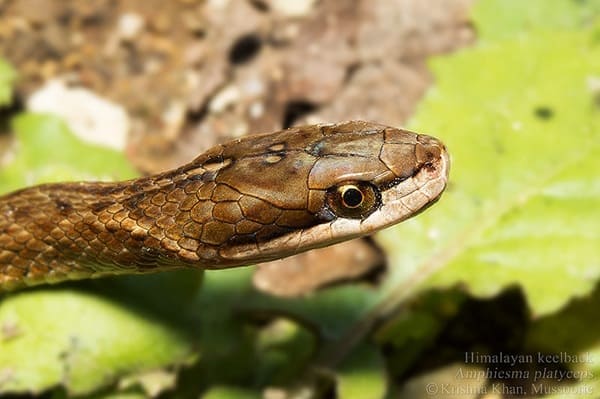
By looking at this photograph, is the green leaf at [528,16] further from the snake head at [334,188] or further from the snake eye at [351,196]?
the snake eye at [351,196]

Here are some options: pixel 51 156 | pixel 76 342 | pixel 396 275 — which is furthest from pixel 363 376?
pixel 51 156

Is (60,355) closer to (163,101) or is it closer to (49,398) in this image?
(49,398)

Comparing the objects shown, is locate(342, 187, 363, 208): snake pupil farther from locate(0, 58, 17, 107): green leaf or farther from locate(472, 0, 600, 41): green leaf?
locate(0, 58, 17, 107): green leaf

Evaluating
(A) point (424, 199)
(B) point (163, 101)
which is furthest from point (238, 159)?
(B) point (163, 101)

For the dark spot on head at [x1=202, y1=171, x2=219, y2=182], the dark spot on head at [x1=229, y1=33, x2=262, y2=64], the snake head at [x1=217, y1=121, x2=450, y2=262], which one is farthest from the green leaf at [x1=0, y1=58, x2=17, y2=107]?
the snake head at [x1=217, y1=121, x2=450, y2=262]

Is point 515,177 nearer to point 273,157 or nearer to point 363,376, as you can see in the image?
point 363,376

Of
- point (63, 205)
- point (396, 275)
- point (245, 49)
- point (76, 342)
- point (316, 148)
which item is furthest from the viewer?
point (245, 49)
